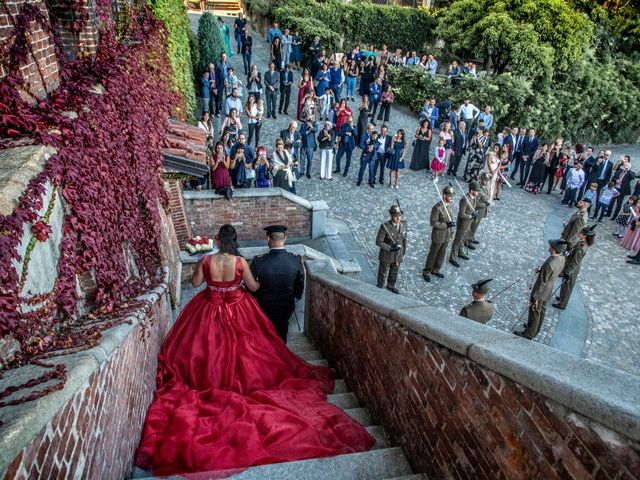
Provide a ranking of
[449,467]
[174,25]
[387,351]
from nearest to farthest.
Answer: [449,467]
[387,351]
[174,25]

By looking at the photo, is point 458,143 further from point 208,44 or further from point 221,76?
point 208,44

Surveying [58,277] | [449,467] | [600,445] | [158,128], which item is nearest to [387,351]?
[449,467]

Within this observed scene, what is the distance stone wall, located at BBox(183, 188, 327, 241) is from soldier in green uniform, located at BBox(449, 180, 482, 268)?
10.2ft

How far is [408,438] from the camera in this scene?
12.0 feet

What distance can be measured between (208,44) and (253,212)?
9731 millimetres

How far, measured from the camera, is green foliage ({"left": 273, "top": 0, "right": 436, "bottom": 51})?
2612cm

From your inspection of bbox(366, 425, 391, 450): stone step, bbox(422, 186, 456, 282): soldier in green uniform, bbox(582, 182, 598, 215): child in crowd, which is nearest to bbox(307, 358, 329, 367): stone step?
bbox(366, 425, 391, 450): stone step

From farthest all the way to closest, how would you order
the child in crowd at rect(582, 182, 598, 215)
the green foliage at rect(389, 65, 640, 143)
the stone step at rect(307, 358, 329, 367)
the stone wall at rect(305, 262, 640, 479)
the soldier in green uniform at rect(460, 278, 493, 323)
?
the green foliage at rect(389, 65, 640, 143) → the child in crowd at rect(582, 182, 598, 215) → the soldier in green uniform at rect(460, 278, 493, 323) → the stone step at rect(307, 358, 329, 367) → the stone wall at rect(305, 262, 640, 479)

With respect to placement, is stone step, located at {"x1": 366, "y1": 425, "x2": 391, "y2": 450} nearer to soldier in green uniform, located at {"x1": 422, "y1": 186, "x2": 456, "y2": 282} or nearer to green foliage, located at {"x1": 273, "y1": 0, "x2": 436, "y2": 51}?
soldier in green uniform, located at {"x1": 422, "y1": 186, "x2": 456, "y2": 282}

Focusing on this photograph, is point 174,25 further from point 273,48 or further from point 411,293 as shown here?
point 411,293

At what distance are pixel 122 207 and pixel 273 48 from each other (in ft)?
53.5

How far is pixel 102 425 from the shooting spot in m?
2.93

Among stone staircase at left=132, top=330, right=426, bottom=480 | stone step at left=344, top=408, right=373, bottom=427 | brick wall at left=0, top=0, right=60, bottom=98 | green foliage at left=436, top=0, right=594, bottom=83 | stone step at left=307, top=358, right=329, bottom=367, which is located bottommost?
stone step at left=307, top=358, right=329, bottom=367

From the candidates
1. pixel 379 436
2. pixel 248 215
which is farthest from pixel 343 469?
pixel 248 215
